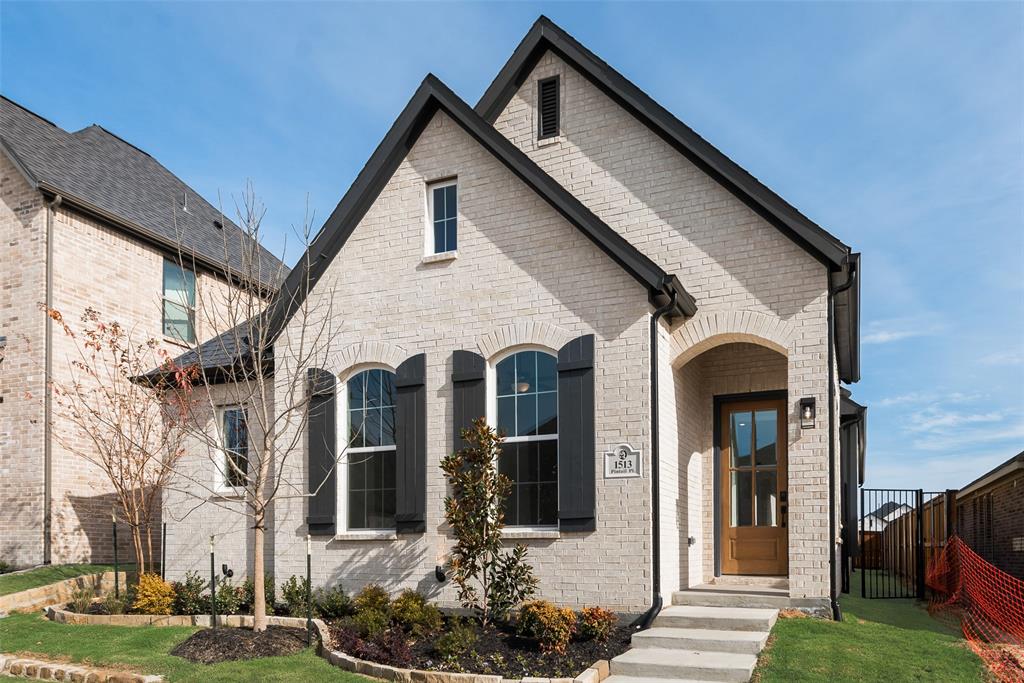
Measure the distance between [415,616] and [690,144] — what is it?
7.27 metres

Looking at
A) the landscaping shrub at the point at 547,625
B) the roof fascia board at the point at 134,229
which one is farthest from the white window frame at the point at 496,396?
the roof fascia board at the point at 134,229

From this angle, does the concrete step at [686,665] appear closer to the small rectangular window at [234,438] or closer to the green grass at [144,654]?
the green grass at [144,654]

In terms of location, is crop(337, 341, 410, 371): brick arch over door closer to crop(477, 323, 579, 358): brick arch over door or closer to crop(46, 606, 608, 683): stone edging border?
crop(477, 323, 579, 358): brick arch over door

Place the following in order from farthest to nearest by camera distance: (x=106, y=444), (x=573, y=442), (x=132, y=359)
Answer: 1. (x=132, y=359)
2. (x=106, y=444)
3. (x=573, y=442)

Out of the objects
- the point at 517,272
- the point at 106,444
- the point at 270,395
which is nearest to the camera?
the point at 517,272

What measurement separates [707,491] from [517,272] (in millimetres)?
4375

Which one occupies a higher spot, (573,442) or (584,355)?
(584,355)

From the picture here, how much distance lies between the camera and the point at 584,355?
11.2 meters

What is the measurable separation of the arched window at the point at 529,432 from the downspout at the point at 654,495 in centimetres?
130

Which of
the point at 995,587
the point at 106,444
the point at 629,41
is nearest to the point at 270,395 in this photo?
the point at 106,444

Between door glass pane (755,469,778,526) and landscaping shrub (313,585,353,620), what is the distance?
5.97 m

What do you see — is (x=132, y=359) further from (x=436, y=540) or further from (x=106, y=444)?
(x=436, y=540)

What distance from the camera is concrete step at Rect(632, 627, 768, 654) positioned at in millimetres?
9156

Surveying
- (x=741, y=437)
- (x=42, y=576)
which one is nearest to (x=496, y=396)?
(x=741, y=437)
